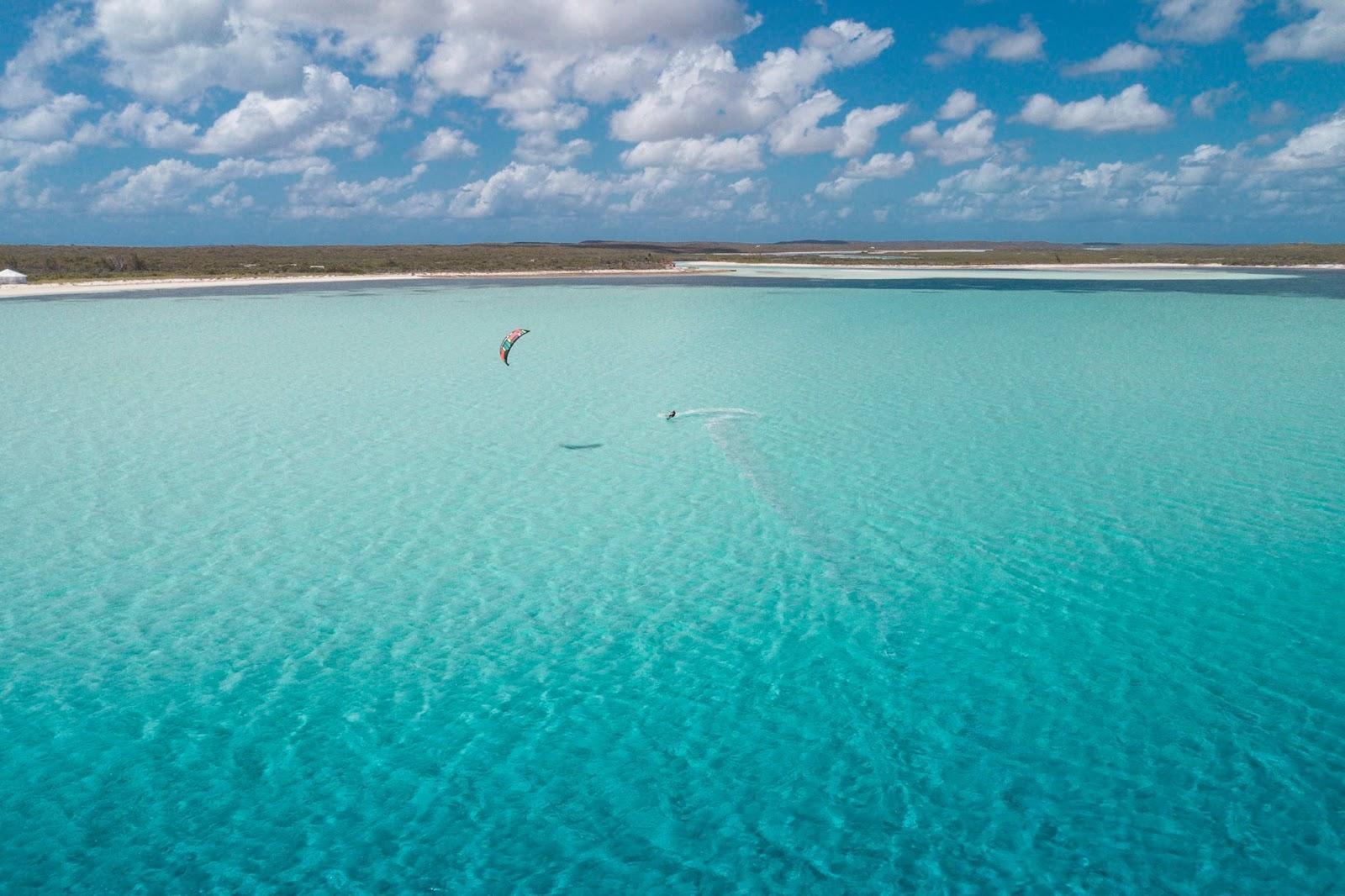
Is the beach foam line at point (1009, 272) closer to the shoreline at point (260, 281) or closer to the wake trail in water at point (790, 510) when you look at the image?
the shoreline at point (260, 281)

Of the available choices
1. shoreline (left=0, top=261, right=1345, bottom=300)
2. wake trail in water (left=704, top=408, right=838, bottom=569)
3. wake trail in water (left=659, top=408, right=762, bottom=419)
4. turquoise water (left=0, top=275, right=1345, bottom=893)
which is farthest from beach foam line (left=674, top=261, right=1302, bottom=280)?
turquoise water (left=0, top=275, right=1345, bottom=893)

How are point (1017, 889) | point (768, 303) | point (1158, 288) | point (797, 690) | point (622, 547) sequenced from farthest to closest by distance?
point (1158, 288) → point (768, 303) → point (622, 547) → point (797, 690) → point (1017, 889)

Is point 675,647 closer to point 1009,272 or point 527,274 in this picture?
point 527,274

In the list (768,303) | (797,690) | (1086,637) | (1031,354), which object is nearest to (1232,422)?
(1031,354)

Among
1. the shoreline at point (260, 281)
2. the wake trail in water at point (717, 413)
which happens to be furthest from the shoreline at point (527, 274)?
the wake trail in water at point (717, 413)

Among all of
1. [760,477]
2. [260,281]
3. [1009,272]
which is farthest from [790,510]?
[1009,272]

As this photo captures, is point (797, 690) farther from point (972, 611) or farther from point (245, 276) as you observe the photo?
point (245, 276)
